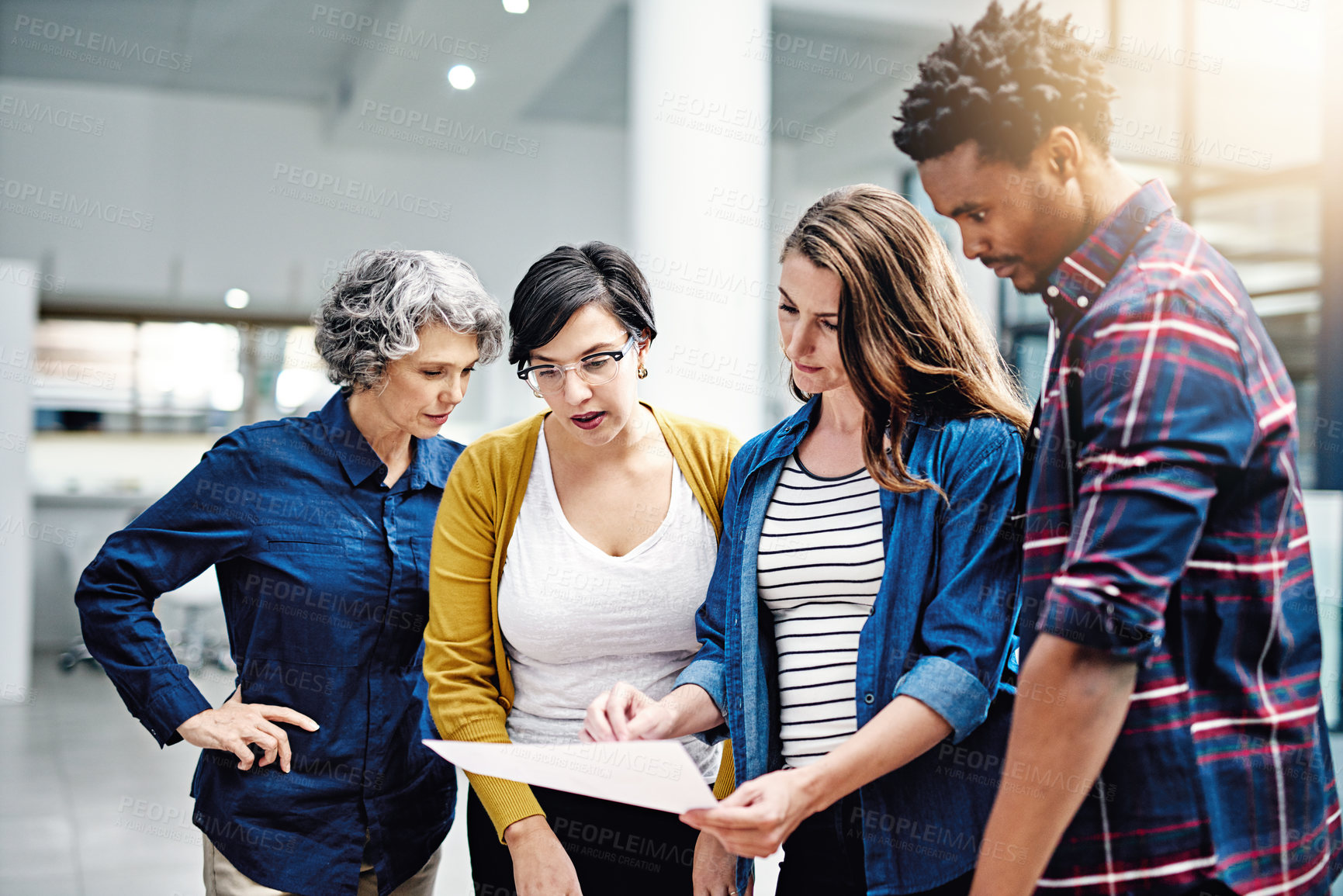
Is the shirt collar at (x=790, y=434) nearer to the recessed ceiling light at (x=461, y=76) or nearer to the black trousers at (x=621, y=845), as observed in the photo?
the black trousers at (x=621, y=845)

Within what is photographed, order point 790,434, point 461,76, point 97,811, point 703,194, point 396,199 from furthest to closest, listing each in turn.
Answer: point 396,199 → point 461,76 → point 97,811 → point 703,194 → point 790,434

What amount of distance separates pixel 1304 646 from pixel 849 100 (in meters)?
7.30

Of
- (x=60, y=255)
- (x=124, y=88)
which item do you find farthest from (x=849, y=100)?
(x=60, y=255)

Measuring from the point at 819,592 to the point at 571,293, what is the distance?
54 cm

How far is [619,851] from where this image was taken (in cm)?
146

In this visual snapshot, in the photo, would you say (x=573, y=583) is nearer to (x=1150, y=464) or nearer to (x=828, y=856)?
(x=828, y=856)

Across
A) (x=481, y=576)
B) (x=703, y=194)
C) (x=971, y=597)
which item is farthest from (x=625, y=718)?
(x=703, y=194)

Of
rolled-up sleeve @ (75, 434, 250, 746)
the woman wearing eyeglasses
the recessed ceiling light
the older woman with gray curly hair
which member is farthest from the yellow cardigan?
the recessed ceiling light

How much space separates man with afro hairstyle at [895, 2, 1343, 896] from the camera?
2.72 feet

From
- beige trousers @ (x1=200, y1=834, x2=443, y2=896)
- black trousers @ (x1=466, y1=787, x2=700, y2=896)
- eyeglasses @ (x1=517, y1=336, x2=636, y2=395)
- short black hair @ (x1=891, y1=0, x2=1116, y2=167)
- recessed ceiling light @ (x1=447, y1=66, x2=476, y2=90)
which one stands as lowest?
beige trousers @ (x1=200, y1=834, x2=443, y2=896)

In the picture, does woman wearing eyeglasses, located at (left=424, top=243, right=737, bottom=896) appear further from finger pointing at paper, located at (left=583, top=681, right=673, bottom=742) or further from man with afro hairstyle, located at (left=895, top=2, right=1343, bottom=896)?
man with afro hairstyle, located at (left=895, top=2, right=1343, bottom=896)

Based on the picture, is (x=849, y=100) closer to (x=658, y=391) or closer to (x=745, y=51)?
(x=745, y=51)

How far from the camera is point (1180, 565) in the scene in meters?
0.83

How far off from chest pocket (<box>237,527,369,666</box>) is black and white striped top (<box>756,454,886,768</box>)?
2.26 ft
